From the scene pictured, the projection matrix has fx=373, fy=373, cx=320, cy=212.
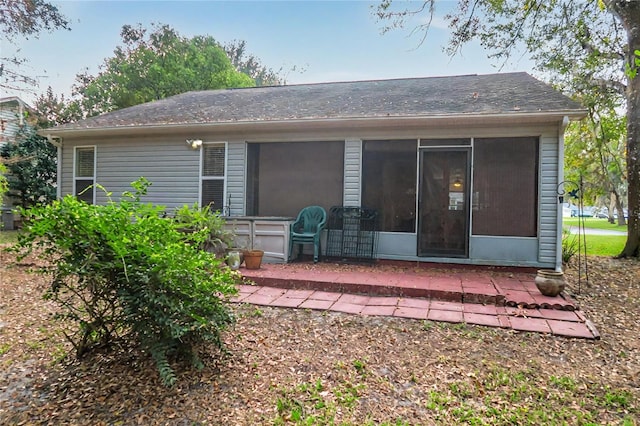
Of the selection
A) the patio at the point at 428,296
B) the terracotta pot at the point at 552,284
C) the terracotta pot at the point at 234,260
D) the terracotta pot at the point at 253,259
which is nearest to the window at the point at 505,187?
the patio at the point at 428,296

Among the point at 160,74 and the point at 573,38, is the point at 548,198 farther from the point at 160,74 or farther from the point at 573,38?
the point at 160,74

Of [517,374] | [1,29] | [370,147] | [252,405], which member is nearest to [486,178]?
[370,147]

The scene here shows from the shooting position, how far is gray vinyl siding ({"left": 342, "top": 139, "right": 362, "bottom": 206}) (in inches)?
243

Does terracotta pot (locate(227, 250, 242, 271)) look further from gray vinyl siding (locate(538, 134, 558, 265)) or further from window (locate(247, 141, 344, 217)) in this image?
gray vinyl siding (locate(538, 134, 558, 265))

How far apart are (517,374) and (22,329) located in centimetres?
402

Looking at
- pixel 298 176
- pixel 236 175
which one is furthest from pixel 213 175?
pixel 298 176

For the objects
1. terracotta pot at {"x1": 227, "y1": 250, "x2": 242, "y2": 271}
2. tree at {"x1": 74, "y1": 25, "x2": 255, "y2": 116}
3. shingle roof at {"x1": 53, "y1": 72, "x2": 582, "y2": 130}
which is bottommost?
terracotta pot at {"x1": 227, "y1": 250, "x2": 242, "y2": 271}

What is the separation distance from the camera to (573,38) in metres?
8.80

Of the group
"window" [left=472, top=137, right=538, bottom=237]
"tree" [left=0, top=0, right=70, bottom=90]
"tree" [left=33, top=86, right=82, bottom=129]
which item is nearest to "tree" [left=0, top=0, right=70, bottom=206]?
"tree" [left=0, top=0, right=70, bottom=90]

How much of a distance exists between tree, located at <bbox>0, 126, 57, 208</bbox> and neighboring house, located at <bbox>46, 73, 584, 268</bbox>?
6274 mm

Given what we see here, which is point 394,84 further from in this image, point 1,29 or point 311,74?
point 311,74

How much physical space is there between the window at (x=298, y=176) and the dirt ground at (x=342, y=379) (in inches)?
213

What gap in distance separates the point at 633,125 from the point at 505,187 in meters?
3.81

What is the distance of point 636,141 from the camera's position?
23.3ft
